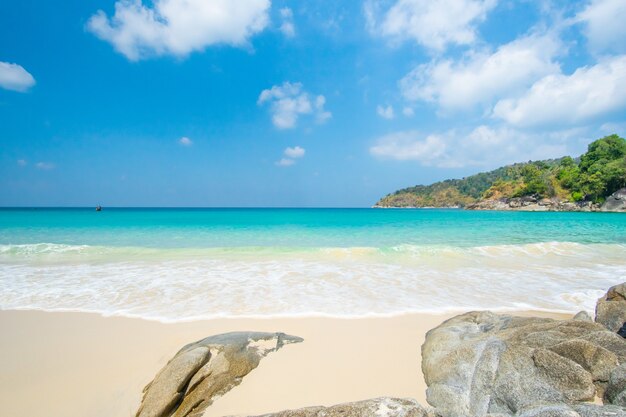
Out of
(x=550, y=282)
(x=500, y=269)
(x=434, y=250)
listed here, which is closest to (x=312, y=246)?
(x=434, y=250)

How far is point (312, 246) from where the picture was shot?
19469 millimetres

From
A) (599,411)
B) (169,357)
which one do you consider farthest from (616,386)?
(169,357)

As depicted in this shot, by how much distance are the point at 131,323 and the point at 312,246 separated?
43.5 ft

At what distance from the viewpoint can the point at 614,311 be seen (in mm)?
5367

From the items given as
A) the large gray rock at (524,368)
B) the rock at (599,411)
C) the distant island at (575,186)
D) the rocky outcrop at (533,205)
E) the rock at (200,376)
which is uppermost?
the distant island at (575,186)

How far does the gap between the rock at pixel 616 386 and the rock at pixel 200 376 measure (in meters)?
4.42

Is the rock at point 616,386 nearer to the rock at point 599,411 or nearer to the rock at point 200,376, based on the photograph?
the rock at point 599,411

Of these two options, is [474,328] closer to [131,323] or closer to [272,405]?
[272,405]

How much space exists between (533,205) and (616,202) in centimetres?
2199

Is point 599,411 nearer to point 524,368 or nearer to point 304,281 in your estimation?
point 524,368

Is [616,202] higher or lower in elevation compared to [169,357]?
higher

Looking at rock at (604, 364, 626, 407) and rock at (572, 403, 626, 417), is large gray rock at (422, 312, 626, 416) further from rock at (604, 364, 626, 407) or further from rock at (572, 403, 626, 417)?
rock at (572, 403, 626, 417)

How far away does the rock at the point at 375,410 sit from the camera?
7.05 feet

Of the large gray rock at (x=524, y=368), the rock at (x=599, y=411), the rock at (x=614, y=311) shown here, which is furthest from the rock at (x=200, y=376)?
the rock at (x=614, y=311)
